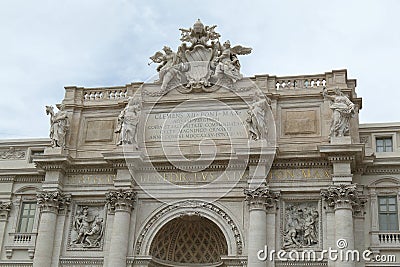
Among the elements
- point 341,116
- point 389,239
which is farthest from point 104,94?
point 389,239

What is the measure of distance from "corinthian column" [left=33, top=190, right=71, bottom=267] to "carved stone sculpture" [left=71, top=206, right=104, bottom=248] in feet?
3.12

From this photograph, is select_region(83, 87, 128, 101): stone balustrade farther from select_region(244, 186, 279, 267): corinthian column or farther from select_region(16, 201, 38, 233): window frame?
select_region(244, 186, 279, 267): corinthian column

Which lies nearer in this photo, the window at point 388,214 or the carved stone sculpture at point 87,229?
the window at point 388,214

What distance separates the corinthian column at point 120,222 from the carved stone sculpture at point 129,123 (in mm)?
2547

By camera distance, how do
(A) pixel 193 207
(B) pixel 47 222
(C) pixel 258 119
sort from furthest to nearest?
1. (B) pixel 47 222
2. (C) pixel 258 119
3. (A) pixel 193 207

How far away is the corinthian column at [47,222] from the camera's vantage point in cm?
2978

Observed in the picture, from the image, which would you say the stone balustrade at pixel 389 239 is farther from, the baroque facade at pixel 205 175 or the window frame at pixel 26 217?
the window frame at pixel 26 217

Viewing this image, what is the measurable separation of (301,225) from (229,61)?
9069 mm

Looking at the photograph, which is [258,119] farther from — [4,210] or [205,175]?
[4,210]

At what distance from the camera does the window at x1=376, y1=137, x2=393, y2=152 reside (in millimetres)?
30000

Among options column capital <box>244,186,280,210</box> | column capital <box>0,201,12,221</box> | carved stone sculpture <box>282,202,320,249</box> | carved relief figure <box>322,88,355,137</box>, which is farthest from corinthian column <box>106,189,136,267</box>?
carved relief figure <box>322,88,355,137</box>

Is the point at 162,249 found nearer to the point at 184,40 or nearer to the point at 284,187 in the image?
the point at 284,187

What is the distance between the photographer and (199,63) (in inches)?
1282

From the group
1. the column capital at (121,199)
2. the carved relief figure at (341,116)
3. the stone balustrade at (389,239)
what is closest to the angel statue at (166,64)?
the column capital at (121,199)
